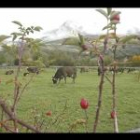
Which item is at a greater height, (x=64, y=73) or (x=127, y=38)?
(x=127, y=38)

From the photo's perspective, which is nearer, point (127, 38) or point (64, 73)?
point (127, 38)

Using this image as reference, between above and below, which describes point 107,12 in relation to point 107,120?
above

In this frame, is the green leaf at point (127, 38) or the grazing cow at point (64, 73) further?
the grazing cow at point (64, 73)

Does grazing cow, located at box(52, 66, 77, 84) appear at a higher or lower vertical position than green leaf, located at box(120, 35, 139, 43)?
lower

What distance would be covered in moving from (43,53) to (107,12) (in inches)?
30.2

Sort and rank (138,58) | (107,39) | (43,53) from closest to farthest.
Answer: (138,58), (107,39), (43,53)

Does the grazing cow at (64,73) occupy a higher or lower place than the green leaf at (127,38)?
lower

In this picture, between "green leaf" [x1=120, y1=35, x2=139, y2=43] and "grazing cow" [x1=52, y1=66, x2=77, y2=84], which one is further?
"grazing cow" [x1=52, y1=66, x2=77, y2=84]

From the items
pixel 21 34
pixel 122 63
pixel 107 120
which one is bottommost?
pixel 107 120
